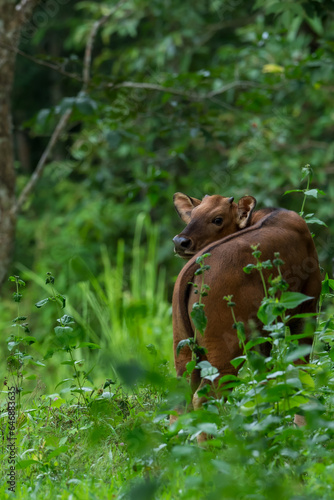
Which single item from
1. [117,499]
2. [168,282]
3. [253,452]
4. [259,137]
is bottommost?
[168,282]

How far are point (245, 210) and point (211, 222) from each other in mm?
169

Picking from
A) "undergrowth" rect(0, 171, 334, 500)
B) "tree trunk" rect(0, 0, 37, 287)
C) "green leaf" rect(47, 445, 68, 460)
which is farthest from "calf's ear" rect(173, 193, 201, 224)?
"tree trunk" rect(0, 0, 37, 287)

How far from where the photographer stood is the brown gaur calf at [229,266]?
7.75 ft

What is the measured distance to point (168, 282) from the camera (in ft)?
28.4

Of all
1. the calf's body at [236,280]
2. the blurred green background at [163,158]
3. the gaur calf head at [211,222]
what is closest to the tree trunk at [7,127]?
the blurred green background at [163,158]

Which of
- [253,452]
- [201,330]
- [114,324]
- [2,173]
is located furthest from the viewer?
[114,324]

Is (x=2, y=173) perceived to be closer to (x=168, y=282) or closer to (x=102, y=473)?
(x=102, y=473)

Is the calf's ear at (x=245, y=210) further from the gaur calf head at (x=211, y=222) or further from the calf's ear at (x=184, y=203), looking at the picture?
the calf's ear at (x=184, y=203)

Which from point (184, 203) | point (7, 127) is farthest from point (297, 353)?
point (7, 127)

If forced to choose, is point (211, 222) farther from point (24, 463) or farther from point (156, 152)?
point (156, 152)

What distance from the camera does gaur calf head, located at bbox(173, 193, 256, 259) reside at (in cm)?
257

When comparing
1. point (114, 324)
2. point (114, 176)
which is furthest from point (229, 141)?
point (114, 324)

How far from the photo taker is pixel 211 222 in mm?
2607

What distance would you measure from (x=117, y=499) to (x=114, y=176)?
755 centimetres
